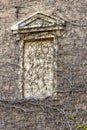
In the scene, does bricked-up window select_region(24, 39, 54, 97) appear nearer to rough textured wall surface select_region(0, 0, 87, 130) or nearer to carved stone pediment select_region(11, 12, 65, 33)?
rough textured wall surface select_region(0, 0, 87, 130)

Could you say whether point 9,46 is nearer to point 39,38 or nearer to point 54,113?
point 39,38

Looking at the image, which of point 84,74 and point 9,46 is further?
point 9,46

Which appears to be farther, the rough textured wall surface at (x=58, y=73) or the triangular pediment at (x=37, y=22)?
the triangular pediment at (x=37, y=22)

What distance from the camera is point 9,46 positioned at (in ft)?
37.0

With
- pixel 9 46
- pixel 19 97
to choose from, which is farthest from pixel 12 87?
pixel 9 46

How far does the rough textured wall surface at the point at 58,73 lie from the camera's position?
10.4 m

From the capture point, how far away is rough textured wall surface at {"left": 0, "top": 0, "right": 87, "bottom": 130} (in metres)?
10.4

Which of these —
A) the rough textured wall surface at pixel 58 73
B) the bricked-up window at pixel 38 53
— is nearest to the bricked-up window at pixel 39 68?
the bricked-up window at pixel 38 53

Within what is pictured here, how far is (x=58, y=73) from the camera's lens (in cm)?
1066

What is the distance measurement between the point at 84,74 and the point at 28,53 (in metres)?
1.57

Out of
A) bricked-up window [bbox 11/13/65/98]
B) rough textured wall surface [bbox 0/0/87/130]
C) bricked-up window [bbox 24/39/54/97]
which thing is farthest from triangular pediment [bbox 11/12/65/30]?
bricked-up window [bbox 24/39/54/97]

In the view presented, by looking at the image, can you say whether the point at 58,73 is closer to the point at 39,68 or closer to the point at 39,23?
the point at 39,68

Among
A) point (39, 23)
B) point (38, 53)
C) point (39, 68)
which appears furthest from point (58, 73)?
point (39, 23)

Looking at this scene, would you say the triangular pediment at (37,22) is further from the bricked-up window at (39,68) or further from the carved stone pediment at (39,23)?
the bricked-up window at (39,68)
